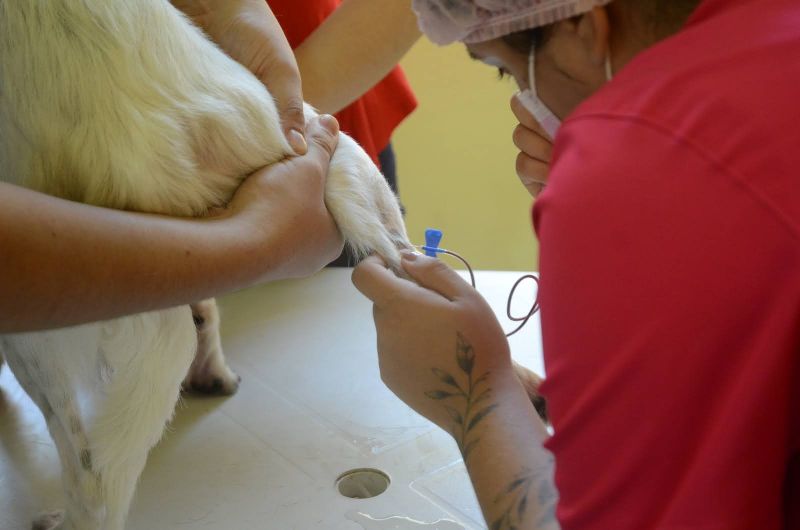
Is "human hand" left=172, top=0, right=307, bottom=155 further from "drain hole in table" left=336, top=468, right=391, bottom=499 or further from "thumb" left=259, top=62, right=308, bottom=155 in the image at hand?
"drain hole in table" left=336, top=468, right=391, bottom=499

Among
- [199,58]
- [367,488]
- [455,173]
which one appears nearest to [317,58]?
[199,58]

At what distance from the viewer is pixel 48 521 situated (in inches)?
46.7

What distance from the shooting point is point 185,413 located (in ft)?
4.77

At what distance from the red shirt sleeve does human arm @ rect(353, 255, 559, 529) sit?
0.23m

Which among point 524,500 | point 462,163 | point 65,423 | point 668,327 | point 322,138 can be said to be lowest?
point 462,163

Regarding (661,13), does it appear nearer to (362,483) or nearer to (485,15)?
(485,15)

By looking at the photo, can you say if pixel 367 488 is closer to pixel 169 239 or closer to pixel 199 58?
pixel 169 239

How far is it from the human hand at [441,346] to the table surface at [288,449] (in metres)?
0.31

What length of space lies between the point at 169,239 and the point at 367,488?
1.94ft

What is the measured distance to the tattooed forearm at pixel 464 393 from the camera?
2.86 ft

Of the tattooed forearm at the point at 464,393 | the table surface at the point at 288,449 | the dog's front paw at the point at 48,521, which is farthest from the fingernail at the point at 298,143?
the dog's front paw at the point at 48,521

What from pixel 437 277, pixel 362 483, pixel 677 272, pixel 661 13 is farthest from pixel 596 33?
pixel 362 483

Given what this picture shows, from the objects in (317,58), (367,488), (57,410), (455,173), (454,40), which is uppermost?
(454,40)

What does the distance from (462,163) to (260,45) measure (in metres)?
2.32
